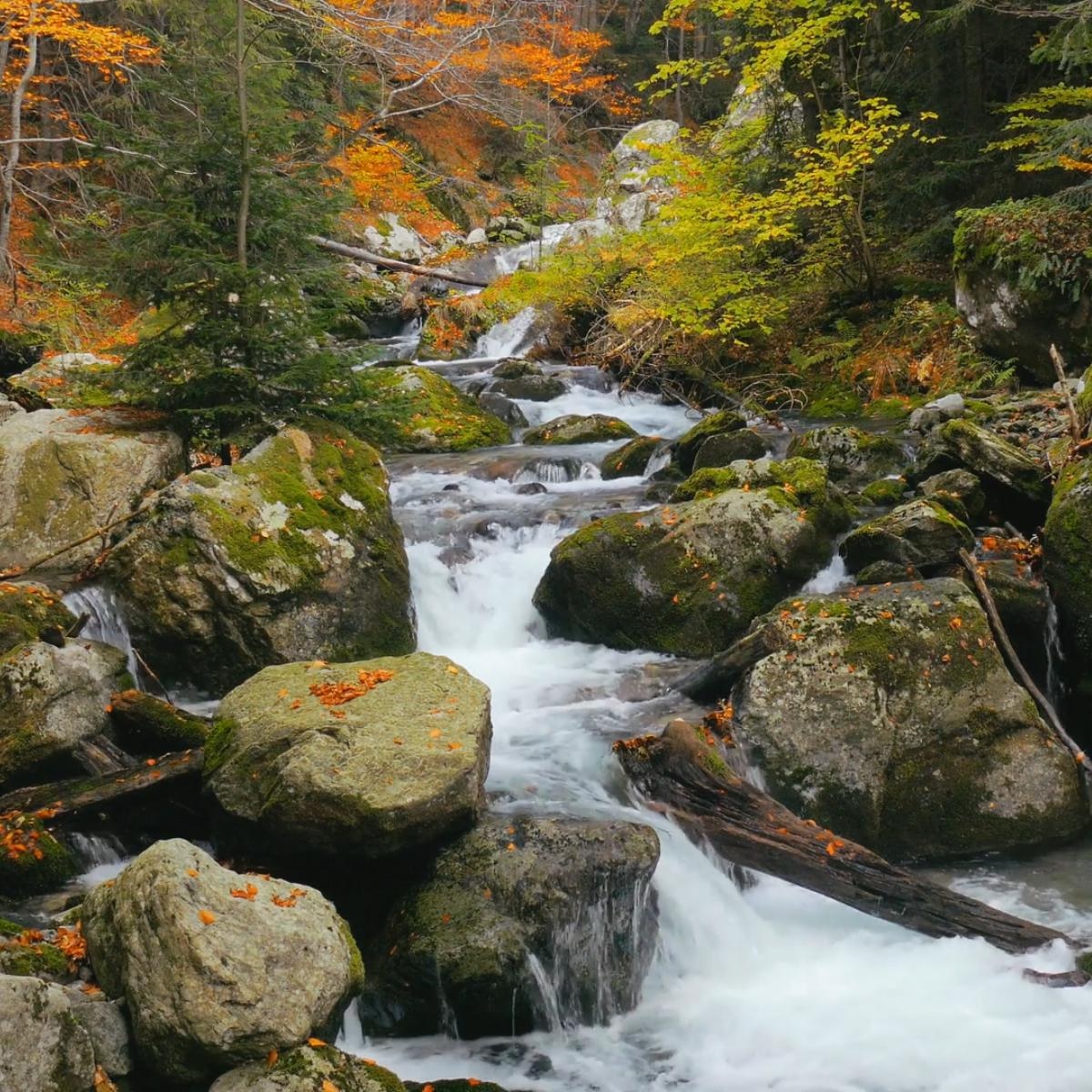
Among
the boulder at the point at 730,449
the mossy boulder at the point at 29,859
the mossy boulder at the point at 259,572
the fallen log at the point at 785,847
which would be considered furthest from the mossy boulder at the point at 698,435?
the mossy boulder at the point at 29,859

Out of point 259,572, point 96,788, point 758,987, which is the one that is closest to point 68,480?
point 259,572

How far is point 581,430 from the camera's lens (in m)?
13.0

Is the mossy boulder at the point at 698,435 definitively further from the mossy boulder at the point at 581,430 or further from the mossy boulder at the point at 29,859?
the mossy boulder at the point at 29,859

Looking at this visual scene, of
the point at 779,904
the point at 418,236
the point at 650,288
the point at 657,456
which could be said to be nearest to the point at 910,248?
the point at 650,288

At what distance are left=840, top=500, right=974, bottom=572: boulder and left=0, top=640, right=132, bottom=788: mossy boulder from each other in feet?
19.2

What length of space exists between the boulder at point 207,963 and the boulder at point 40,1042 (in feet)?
0.71

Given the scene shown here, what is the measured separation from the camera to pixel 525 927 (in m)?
4.23

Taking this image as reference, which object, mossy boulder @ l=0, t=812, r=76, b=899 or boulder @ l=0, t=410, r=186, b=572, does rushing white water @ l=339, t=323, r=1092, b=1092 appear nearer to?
mossy boulder @ l=0, t=812, r=76, b=899

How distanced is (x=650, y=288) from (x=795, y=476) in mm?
7216

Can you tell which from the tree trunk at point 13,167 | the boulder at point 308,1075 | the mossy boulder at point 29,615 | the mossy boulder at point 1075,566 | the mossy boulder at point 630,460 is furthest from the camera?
the tree trunk at point 13,167

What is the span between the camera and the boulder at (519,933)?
4113 mm

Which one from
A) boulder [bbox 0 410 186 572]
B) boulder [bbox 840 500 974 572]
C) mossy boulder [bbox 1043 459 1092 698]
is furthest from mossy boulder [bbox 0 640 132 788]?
mossy boulder [bbox 1043 459 1092 698]

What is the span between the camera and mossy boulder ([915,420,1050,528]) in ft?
25.1

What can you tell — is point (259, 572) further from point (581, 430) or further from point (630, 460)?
point (581, 430)
